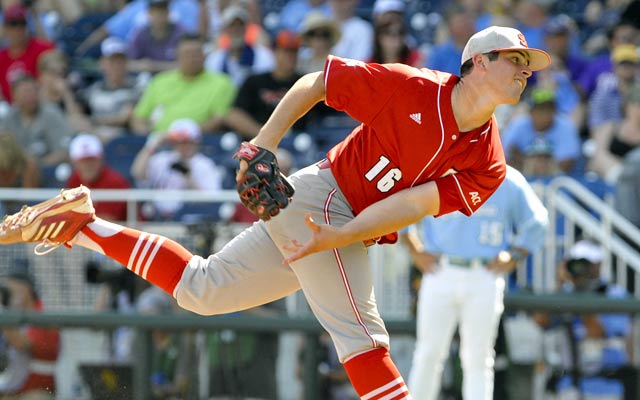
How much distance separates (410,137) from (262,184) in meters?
0.69

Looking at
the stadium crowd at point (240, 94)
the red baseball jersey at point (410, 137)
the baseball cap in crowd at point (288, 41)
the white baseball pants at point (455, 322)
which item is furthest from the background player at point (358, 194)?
the baseball cap in crowd at point (288, 41)

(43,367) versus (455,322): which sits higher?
(455,322)

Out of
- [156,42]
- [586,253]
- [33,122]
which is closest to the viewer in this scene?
[586,253]

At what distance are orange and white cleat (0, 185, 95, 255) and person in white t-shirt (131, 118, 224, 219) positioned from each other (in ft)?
12.7

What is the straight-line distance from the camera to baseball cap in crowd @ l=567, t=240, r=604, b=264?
319 inches

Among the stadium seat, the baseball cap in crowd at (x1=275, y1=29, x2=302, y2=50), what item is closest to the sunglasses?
the baseball cap in crowd at (x1=275, y1=29, x2=302, y2=50)

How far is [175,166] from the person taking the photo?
934 centimetres

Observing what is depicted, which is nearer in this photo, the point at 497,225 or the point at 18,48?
the point at 497,225

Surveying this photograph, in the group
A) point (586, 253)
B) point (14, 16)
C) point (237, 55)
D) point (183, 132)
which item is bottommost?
point (586, 253)

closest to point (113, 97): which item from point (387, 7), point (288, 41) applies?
point (288, 41)

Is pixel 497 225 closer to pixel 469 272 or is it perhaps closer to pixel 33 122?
pixel 469 272

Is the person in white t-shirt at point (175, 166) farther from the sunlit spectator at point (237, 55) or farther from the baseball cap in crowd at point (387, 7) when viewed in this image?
the baseball cap in crowd at point (387, 7)

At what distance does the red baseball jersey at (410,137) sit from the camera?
15.7 ft

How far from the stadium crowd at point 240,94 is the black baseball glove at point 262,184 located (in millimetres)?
3581
